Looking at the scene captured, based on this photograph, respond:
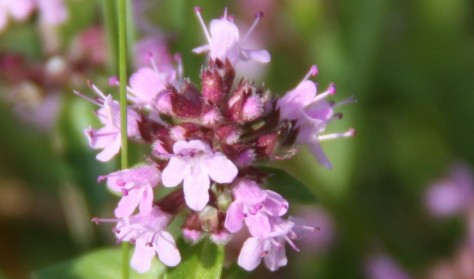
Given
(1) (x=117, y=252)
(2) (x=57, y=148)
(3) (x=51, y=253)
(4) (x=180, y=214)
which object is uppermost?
(4) (x=180, y=214)

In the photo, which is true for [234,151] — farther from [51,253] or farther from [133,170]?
[51,253]

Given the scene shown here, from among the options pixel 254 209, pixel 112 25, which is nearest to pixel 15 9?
pixel 112 25

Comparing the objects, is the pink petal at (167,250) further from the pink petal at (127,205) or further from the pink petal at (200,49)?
the pink petal at (200,49)

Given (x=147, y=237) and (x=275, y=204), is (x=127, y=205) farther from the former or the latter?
(x=275, y=204)

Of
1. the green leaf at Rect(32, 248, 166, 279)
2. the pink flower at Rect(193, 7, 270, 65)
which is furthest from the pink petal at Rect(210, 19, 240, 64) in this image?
the green leaf at Rect(32, 248, 166, 279)

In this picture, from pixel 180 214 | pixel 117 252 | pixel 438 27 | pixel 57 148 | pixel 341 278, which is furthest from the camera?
pixel 438 27

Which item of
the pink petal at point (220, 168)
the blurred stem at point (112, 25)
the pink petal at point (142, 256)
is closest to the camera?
the pink petal at point (220, 168)

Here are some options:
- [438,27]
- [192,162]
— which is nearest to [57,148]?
[192,162]

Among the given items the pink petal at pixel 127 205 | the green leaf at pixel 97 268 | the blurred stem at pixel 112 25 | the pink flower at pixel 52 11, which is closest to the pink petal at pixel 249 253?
the pink petal at pixel 127 205
